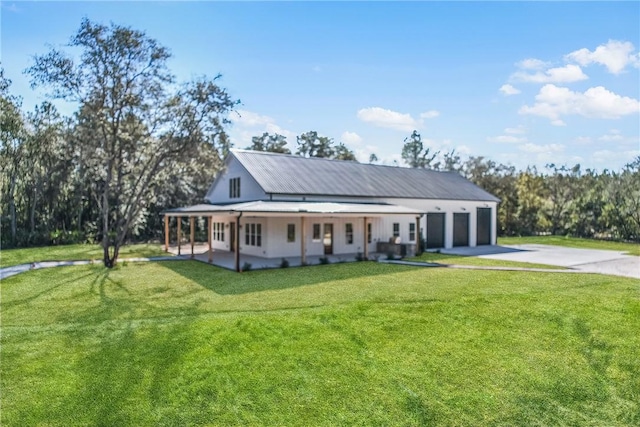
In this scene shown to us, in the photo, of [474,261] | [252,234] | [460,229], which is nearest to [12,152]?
[252,234]

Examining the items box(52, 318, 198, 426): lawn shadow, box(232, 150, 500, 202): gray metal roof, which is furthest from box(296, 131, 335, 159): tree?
box(52, 318, 198, 426): lawn shadow

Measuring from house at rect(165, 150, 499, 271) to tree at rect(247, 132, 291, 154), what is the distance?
67.3 ft

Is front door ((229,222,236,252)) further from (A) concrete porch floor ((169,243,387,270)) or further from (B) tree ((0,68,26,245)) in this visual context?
(B) tree ((0,68,26,245))

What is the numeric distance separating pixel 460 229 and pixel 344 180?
7.93 m

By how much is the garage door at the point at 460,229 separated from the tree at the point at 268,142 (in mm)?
24319

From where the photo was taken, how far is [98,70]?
1382 cm

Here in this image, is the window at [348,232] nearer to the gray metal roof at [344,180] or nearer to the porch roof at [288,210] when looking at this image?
the porch roof at [288,210]

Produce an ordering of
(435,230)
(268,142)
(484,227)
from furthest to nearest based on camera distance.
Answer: (268,142) < (484,227) < (435,230)

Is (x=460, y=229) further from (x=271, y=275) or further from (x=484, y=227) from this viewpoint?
(x=271, y=275)

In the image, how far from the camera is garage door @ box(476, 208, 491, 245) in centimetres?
2511

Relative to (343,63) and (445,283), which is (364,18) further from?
(445,283)

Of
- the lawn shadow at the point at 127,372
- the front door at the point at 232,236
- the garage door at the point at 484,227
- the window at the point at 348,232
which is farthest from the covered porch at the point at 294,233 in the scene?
the garage door at the point at 484,227

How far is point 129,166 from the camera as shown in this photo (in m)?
19.2

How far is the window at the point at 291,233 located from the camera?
691 inches
